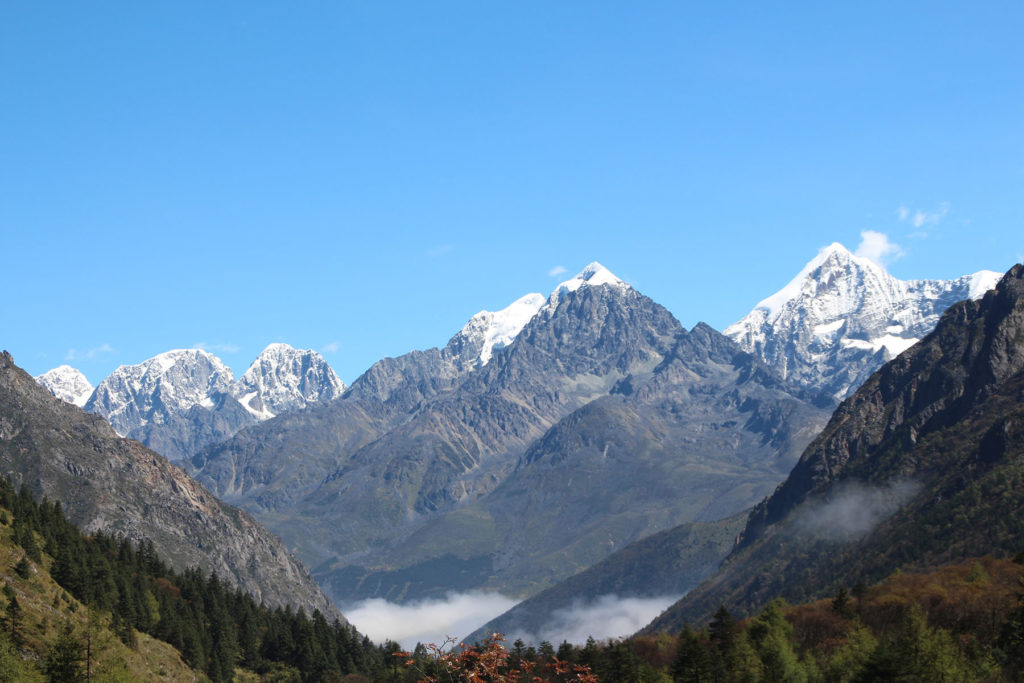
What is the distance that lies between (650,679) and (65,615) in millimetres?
101292

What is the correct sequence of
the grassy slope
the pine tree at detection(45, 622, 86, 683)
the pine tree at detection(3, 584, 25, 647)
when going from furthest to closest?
the grassy slope, the pine tree at detection(3, 584, 25, 647), the pine tree at detection(45, 622, 86, 683)

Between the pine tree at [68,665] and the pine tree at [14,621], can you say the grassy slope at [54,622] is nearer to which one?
the pine tree at [14,621]

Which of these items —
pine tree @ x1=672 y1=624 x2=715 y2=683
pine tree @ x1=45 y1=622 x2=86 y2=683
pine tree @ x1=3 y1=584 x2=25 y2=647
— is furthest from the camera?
pine tree @ x1=672 y1=624 x2=715 y2=683

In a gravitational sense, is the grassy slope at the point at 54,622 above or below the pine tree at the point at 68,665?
above

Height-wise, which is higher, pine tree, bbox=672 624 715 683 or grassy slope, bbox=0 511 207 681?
grassy slope, bbox=0 511 207 681

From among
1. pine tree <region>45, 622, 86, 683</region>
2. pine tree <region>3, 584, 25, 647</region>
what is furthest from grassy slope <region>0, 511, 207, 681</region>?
pine tree <region>45, 622, 86, 683</region>

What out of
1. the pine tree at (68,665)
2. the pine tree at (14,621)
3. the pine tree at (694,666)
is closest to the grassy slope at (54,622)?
the pine tree at (14,621)

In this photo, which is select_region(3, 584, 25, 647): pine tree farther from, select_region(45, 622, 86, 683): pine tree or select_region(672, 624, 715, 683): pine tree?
select_region(672, 624, 715, 683): pine tree

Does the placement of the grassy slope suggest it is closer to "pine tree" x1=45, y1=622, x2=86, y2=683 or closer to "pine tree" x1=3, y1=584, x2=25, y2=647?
"pine tree" x1=3, y1=584, x2=25, y2=647

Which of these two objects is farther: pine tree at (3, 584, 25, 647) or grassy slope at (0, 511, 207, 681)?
grassy slope at (0, 511, 207, 681)

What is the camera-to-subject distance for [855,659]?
18525 cm

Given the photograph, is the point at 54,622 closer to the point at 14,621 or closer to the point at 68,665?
the point at 14,621

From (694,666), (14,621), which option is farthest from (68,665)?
(694,666)

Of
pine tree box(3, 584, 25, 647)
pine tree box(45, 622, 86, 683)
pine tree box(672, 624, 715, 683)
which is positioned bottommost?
pine tree box(672, 624, 715, 683)
